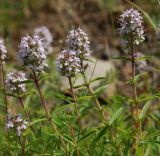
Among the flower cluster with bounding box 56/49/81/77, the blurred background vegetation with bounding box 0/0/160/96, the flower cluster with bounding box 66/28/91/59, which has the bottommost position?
the flower cluster with bounding box 56/49/81/77

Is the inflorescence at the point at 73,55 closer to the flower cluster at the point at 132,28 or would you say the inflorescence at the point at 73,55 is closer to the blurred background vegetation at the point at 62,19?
the flower cluster at the point at 132,28

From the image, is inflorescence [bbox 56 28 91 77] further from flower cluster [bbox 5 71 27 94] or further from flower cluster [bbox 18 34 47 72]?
flower cluster [bbox 5 71 27 94]

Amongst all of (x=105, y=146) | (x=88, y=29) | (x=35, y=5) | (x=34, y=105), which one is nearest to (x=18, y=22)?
(x=35, y=5)

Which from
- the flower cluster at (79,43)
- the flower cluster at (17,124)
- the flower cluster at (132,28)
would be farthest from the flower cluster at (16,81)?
the flower cluster at (132,28)

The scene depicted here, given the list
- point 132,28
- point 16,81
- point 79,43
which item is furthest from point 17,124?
point 132,28

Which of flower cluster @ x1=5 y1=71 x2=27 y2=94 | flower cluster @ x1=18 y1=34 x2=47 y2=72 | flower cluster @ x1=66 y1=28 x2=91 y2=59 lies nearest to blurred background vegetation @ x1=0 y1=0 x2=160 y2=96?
flower cluster @ x1=66 y1=28 x2=91 y2=59

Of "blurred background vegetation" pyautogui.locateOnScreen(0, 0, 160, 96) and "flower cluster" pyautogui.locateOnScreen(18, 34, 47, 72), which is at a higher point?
"blurred background vegetation" pyautogui.locateOnScreen(0, 0, 160, 96)
